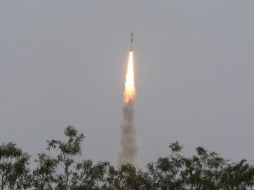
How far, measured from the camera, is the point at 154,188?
102m

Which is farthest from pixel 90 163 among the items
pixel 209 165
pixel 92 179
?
pixel 209 165

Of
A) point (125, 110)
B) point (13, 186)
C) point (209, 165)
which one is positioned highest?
point (125, 110)

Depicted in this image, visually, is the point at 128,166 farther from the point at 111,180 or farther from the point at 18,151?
the point at 18,151

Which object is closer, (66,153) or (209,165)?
(66,153)

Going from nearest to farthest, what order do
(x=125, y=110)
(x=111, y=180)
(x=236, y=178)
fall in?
(x=111, y=180), (x=236, y=178), (x=125, y=110)

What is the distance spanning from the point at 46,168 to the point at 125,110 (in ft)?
138

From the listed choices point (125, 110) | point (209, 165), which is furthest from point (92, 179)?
point (125, 110)

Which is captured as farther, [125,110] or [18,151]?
[125,110]

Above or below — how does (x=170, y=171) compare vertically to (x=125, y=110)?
below

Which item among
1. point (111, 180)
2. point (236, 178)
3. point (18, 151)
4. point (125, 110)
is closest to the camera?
point (18, 151)

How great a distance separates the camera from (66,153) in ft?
331

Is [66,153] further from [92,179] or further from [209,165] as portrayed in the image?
[209,165]

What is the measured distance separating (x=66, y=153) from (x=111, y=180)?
696cm

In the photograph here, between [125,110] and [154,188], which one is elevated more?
[125,110]
